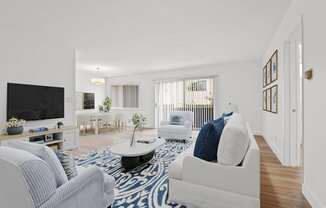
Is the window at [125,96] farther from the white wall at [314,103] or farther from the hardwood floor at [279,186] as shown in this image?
the white wall at [314,103]

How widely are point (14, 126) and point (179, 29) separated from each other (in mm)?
3433

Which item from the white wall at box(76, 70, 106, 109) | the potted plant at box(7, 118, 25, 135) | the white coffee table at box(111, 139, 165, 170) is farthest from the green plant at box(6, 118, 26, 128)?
the white wall at box(76, 70, 106, 109)

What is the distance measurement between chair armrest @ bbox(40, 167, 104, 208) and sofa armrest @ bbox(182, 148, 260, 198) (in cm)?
80

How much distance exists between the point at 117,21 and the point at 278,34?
2935 millimetres

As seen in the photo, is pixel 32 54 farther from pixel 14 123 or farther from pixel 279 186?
pixel 279 186

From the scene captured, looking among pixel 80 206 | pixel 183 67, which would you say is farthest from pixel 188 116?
pixel 80 206

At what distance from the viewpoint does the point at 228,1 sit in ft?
7.52

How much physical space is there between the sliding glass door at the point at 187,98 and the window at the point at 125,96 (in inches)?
51.0

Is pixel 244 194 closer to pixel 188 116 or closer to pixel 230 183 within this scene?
pixel 230 183

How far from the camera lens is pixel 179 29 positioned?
3.17 meters

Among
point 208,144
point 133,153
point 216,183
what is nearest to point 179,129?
point 133,153

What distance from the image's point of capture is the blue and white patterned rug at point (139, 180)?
185 centimetres

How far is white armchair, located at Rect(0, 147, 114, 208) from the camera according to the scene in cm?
100

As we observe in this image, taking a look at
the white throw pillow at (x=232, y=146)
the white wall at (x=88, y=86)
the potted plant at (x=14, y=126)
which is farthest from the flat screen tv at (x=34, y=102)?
the white throw pillow at (x=232, y=146)
